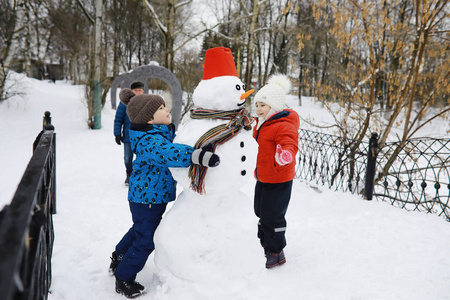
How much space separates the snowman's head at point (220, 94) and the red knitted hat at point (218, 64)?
5 cm

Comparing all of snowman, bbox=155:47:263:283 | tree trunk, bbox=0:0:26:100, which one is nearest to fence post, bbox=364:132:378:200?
snowman, bbox=155:47:263:283

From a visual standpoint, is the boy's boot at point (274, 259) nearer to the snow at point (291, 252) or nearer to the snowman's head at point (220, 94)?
the snow at point (291, 252)

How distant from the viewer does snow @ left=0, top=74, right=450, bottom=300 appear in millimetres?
2242

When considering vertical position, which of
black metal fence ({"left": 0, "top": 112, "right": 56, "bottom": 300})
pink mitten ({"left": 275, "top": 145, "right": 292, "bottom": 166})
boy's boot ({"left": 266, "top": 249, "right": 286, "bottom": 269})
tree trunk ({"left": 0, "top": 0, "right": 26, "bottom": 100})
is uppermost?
tree trunk ({"left": 0, "top": 0, "right": 26, "bottom": 100})

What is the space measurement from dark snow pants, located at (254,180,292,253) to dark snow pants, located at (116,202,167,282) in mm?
933

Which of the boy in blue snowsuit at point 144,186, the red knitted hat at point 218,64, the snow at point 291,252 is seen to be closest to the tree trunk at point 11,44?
the snow at point 291,252

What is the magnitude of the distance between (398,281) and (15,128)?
38.9ft

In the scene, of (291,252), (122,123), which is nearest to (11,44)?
(122,123)

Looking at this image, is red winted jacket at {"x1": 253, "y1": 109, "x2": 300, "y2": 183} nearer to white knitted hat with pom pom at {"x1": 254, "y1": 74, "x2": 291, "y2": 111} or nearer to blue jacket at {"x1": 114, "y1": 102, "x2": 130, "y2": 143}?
white knitted hat with pom pom at {"x1": 254, "y1": 74, "x2": 291, "y2": 111}

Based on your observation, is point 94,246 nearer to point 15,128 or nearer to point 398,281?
point 398,281

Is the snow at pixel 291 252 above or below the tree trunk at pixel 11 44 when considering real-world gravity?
below

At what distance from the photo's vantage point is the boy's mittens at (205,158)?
197 centimetres

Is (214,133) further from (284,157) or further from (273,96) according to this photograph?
(273,96)

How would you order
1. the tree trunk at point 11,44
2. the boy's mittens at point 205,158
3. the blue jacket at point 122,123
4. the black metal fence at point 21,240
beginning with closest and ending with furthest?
1. the black metal fence at point 21,240
2. the boy's mittens at point 205,158
3. the blue jacket at point 122,123
4. the tree trunk at point 11,44
